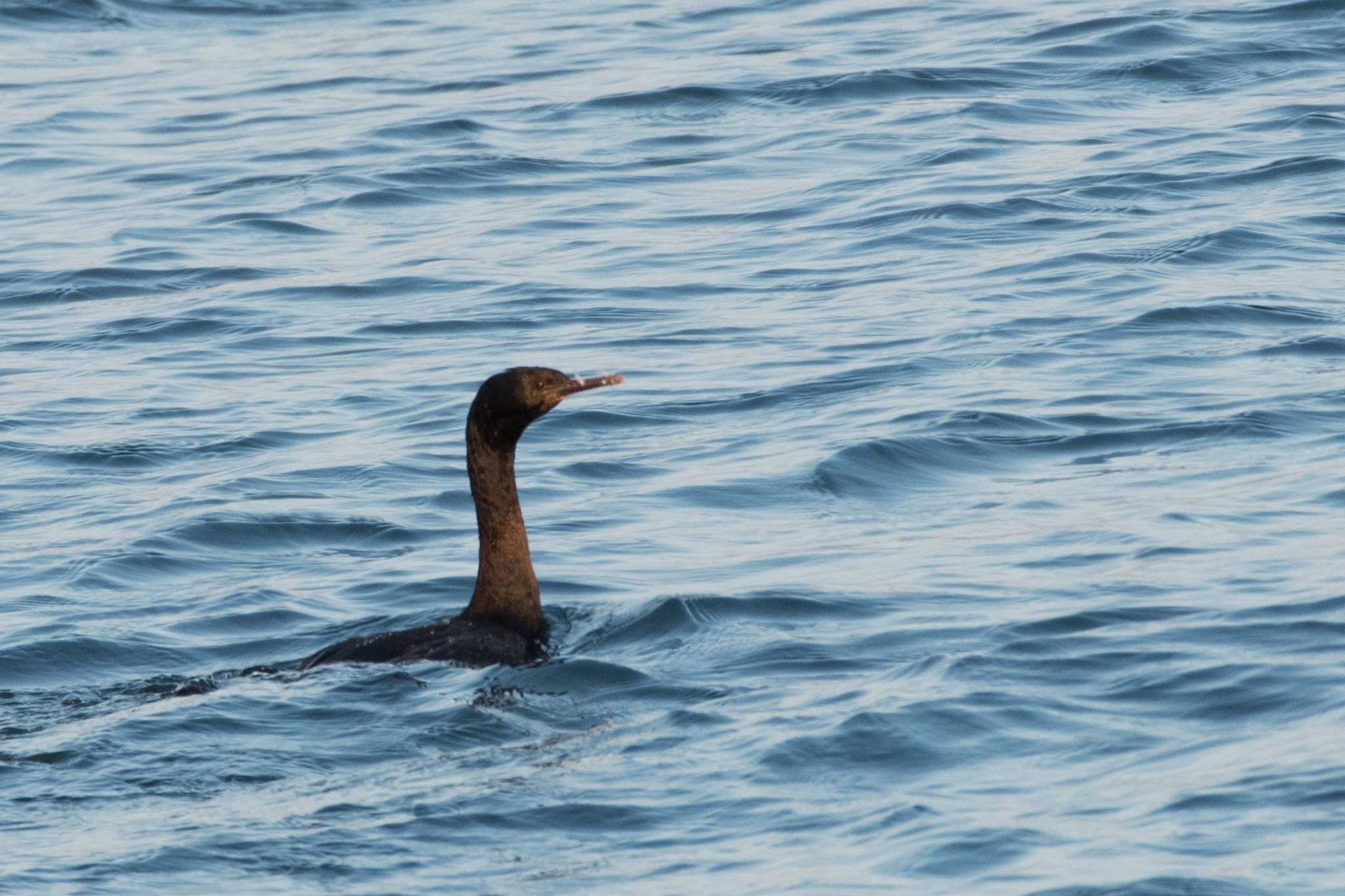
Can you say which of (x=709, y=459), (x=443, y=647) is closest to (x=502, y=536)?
(x=443, y=647)

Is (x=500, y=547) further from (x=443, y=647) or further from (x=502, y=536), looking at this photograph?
(x=443, y=647)

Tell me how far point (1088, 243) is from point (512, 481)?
666 centimetres

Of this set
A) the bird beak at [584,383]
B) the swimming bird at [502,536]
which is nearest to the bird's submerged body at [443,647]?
the swimming bird at [502,536]

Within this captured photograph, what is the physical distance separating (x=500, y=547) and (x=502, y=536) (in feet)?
0.13

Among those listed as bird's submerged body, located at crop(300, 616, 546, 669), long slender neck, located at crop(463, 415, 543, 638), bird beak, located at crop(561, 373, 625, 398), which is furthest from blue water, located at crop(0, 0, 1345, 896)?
bird beak, located at crop(561, 373, 625, 398)

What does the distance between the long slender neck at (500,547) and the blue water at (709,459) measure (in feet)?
0.68

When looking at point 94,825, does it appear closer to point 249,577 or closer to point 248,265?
point 249,577

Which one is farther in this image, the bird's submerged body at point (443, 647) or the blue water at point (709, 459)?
the bird's submerged body at point (443, 647)

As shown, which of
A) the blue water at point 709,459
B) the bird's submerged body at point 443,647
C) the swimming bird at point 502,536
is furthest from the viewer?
the swimming bird at point 502,536

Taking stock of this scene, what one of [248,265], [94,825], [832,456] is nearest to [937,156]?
[248,265]

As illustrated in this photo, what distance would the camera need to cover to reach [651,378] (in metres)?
12.4

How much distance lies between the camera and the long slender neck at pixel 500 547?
8602 millimetres

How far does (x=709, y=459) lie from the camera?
10898 millimetres

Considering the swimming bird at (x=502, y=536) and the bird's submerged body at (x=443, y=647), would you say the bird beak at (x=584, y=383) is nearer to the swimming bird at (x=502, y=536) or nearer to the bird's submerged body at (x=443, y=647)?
the swimming bird at (x=502, y=536)
